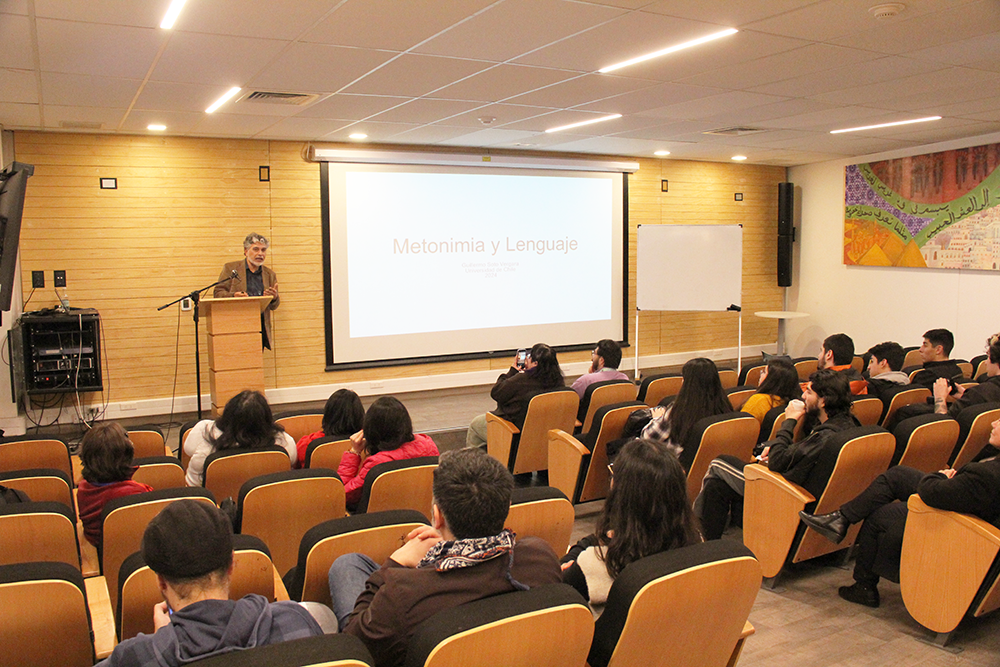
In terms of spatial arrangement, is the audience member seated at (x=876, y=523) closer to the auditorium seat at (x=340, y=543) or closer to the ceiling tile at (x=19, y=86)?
the auditorium seat at (x=340, y=543)

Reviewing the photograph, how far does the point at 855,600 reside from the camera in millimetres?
3568

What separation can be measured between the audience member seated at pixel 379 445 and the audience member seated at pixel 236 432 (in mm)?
387

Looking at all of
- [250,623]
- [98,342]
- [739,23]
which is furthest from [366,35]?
[98,342]

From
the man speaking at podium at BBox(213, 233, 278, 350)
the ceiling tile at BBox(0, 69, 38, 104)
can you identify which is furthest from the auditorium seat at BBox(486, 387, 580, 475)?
the ceiling tile at BBox(0, 69, 38, 104)

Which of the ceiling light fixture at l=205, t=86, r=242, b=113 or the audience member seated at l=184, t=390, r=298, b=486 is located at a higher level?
the ceiling light fixture at l=205, t=86, r=242, b=113

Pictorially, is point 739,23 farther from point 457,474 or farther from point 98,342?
point 98,342

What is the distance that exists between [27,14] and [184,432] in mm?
2460

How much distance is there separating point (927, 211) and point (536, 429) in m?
7.24

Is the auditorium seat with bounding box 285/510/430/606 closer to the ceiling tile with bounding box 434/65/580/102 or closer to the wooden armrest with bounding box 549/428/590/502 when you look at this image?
the wooden armrest with bounding box 549/428/590/502

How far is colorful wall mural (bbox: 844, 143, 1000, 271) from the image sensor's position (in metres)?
8.90

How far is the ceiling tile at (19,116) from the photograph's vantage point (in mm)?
6031

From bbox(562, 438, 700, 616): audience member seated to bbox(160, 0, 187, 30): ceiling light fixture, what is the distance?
315cm

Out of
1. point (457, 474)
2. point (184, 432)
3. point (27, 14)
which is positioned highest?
point (27, 14)

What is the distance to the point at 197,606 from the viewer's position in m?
1.61
